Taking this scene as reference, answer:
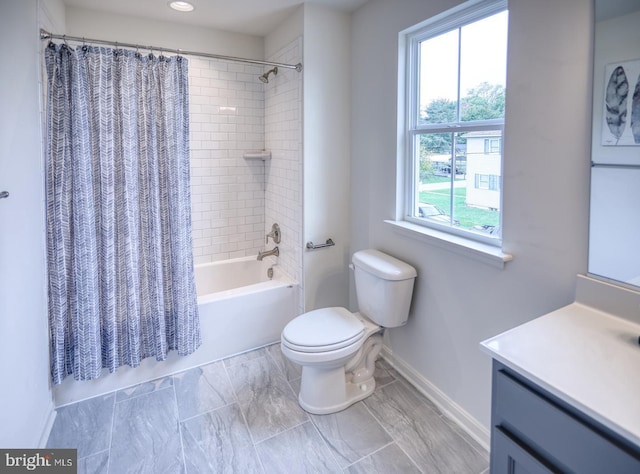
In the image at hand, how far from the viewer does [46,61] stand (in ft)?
6.50

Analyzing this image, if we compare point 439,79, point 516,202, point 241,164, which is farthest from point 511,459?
point 241,164

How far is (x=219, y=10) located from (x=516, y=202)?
2.32 meters

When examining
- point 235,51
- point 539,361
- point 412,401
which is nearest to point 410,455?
point 412,401

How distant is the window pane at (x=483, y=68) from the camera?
176cm

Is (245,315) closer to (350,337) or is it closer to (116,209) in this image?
(350,337)

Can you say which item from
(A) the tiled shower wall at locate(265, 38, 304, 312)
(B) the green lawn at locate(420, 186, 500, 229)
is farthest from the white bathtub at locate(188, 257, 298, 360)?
(B) the green lawn at locate(420, 186, 500, 229)

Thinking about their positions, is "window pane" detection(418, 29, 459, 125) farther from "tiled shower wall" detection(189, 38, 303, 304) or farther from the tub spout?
the tub spout

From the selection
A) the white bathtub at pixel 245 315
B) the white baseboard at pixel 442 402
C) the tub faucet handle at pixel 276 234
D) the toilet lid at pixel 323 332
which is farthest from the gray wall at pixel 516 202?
the tub faucet handle at pixel 276 234

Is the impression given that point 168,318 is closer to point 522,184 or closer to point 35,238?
point 35,238

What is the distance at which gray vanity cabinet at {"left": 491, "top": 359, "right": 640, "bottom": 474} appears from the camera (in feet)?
2.94

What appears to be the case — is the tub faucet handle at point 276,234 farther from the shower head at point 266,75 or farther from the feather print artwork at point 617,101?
the feather print artwork at point 617,101

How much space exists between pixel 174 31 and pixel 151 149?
1.23 meters

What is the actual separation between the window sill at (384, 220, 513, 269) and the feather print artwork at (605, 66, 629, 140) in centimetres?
62

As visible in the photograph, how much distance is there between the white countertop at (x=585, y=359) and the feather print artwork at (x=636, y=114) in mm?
614
